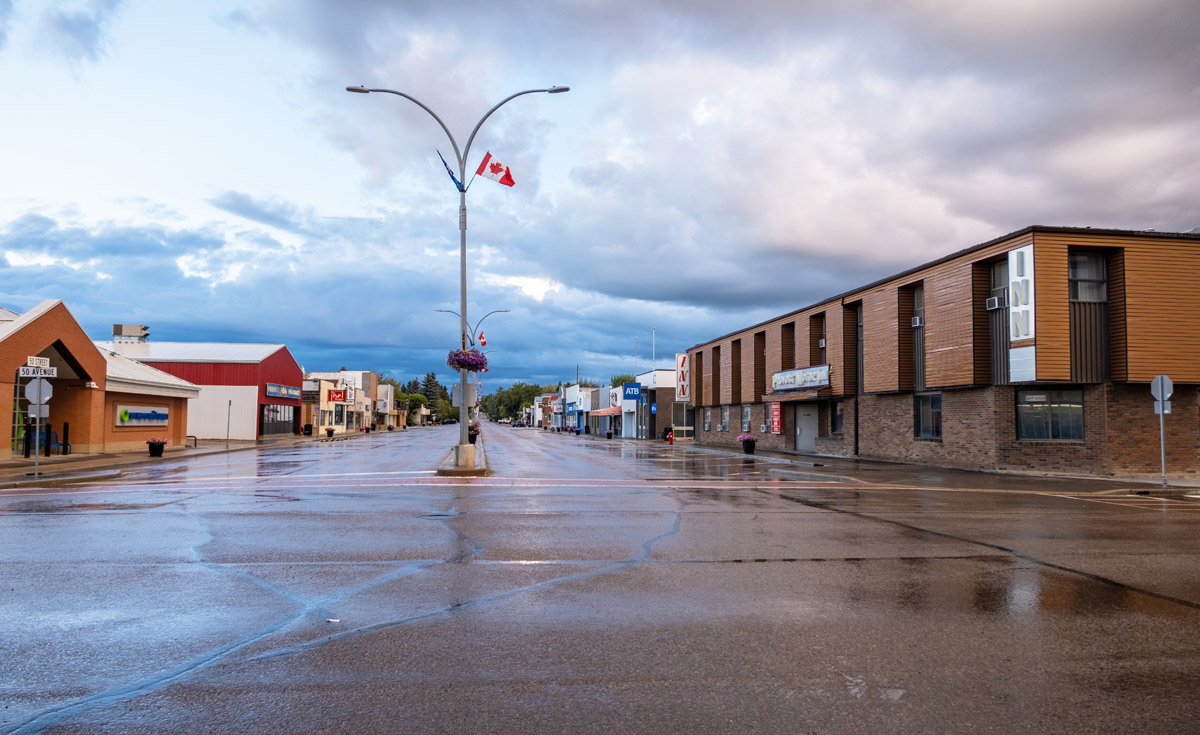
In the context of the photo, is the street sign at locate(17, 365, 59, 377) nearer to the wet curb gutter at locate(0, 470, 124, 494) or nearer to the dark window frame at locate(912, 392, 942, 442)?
the wet curb gutter at locate(0, 470, 124, 494)

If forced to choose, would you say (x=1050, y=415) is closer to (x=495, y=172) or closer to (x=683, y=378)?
(x=495, y=172)

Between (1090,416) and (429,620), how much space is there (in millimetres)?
26365

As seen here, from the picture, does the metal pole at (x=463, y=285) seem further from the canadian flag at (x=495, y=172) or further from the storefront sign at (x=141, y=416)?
the storefront sign at (x=141, y=416)

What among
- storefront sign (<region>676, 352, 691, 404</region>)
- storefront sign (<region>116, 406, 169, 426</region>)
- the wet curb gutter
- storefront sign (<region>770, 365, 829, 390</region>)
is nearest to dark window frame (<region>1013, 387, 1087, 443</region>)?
storefront sign (<region>770, 365, 829, 390</region>)

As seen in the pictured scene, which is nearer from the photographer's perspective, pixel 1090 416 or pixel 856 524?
pixel 856 524

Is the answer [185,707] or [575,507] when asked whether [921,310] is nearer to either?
[575,507]

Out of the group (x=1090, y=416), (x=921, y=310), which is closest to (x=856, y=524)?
(x=1090, y=416)

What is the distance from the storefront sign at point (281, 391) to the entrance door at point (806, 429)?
4268 cm

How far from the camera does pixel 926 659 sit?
5.51 metres

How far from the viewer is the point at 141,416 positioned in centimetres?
3931

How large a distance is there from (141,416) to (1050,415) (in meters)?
42.9

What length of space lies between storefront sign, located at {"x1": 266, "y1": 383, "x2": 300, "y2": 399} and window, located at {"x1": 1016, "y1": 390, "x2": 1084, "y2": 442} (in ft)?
178

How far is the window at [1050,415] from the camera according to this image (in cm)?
2562

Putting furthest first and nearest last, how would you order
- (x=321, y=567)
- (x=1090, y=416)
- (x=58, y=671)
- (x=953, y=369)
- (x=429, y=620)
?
1. (x=953, y=369)
2. (x=1090, y=416)
3. (x=321, y=567)
4. (x=429, y=620)
5. (x=58, y=671)
